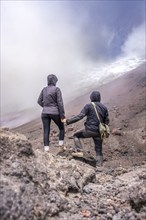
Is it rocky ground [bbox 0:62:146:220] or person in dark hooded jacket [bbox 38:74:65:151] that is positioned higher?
person in dark hooded jacket [bbox 38:74:65:151]

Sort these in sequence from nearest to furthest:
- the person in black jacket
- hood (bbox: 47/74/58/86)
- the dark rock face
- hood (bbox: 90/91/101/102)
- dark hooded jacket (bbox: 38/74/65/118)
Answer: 1. the dark rock face
2. dark hooded jacket (bbox: 38/74/65/118)
3. hood (bbox: 47/74/58/86)
4. the person in black jacket
5. hood (bbox: 90/91/101/102)

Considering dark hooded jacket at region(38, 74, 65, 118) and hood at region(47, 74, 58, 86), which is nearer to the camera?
dark hooded jacket at region(38, 74, 65, 118)

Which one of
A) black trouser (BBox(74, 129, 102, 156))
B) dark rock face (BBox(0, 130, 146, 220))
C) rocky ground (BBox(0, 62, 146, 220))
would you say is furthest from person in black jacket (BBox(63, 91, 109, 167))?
dark rock face (BBox(0, 130, 146, 220))

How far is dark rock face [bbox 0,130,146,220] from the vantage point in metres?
4.39

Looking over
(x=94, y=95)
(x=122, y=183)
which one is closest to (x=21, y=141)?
(x=122, y=183)

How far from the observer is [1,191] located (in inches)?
167

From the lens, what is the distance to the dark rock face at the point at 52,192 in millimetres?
4391

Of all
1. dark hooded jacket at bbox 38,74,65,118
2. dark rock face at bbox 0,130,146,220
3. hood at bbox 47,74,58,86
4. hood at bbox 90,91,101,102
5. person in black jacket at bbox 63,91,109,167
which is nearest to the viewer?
dark rock face at bbox 0,130,146,220

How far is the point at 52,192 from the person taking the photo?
5.10m

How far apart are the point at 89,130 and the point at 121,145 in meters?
5.38

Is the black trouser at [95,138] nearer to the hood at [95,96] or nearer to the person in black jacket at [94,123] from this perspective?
the person in black jacket at [94,123]

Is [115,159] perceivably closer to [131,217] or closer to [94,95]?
[94,95]

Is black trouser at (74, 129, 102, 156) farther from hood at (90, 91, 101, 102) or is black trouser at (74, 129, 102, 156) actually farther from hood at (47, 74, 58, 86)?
hood at (47, 74, 58, 86)

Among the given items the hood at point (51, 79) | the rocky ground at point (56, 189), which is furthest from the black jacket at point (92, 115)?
the rocky ground at point (56, 189)
